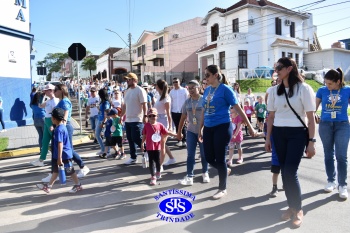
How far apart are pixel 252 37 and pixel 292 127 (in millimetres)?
30756

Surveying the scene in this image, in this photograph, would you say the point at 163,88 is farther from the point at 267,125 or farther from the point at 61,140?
the point at 267,125

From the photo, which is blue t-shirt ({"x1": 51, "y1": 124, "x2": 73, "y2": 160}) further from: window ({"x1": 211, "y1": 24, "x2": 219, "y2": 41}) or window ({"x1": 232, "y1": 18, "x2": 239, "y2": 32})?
window ({"x1": 211, "y1": 24, "x2": 219, "y2": 41})

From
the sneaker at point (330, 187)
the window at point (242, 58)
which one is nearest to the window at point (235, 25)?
the window at point (242, 58)

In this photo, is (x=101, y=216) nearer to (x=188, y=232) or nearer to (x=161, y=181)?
(x=188, y=232)

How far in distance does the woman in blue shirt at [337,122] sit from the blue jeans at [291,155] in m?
1.30

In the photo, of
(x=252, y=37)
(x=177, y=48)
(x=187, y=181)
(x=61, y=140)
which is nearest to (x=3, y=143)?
(x=61, y=140)

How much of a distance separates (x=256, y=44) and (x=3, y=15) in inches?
994

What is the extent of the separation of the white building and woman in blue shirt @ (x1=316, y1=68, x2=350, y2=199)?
26.2m

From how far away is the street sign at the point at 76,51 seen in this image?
1208cm

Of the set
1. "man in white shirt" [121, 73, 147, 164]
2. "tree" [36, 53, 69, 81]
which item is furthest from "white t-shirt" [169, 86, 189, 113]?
"tree" [36, 53, 69, 81]

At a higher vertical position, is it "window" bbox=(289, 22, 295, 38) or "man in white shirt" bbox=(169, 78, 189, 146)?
"window" bbox=(289, 22, 295, 38)

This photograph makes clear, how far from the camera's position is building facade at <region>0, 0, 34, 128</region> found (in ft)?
45.5

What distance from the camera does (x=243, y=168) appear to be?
21.7ft

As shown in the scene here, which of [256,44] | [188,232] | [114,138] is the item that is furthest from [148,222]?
[256,44]
